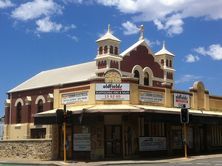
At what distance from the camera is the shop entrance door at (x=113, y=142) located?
100 ft

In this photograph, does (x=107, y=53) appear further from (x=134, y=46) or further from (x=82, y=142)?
(x=82, y=142)

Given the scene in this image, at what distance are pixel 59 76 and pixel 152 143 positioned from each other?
26.9m

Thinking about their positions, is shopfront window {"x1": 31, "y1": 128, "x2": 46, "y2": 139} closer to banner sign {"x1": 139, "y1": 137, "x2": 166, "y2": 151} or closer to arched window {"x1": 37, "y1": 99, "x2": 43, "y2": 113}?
arched window {"x1": 37, "y1": 99, "x2": 43, "y2": 113}

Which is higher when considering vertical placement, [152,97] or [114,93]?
[114,93]

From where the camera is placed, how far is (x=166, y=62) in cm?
5284

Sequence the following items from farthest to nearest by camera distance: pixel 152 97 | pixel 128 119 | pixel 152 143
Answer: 1. pixel 152 97
2. pixel 152 143
3. pixel 128 119

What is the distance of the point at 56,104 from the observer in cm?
3347

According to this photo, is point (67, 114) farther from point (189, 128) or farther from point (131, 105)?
point (189, 128)

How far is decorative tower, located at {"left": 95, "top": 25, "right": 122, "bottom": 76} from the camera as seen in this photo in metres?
46.3

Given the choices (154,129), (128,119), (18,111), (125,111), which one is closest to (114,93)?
(128,119)

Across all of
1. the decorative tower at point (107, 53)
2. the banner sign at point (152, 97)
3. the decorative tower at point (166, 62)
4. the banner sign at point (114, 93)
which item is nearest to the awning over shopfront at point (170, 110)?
the banner sign at point (152, 97)

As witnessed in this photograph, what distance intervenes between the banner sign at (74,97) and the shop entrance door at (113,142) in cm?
256

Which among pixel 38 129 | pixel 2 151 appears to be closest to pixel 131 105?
pixel 2 151

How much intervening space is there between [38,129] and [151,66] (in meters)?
15.0
